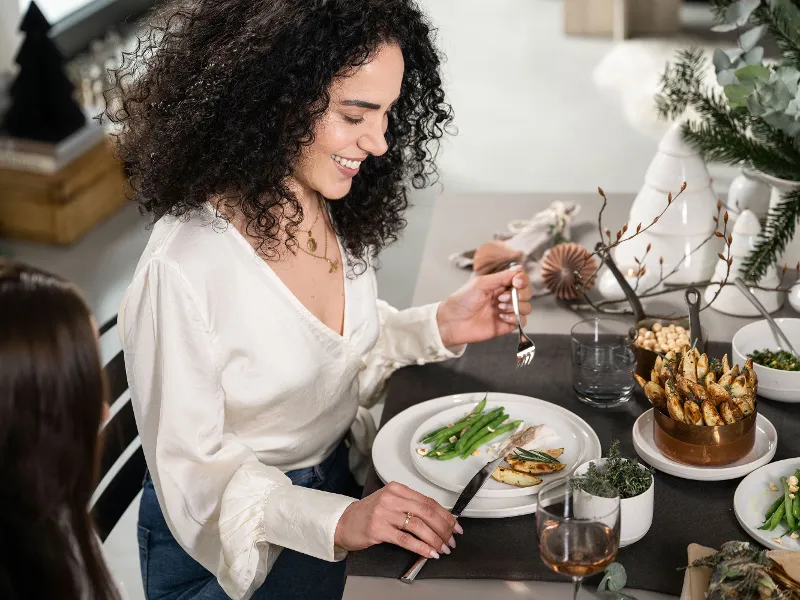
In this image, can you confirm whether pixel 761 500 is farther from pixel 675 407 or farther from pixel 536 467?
pixel 536 467

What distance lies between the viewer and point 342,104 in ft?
4.85

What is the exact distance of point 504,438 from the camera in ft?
4.86

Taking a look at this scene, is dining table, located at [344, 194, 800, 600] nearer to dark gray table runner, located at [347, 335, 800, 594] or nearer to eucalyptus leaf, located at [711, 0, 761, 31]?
dark gray table runner, located at [347, 335, 800, 594]

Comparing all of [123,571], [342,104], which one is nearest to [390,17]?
[342,104]

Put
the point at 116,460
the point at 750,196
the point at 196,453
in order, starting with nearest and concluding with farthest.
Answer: the point at 196,453 → the point at 116,460 → the point at 750,196

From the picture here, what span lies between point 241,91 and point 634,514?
784 mm

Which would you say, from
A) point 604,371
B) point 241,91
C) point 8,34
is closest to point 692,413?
point 604,371

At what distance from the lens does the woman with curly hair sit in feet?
4.56

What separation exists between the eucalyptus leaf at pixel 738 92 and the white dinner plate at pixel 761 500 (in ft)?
2.33

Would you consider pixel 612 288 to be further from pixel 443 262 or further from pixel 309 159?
pixel 309 159

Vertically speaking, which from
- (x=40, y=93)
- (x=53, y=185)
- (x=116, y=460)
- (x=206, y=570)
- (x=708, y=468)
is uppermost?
(x=708, y=468)

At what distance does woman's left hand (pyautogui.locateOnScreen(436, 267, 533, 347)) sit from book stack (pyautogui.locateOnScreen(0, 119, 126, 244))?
9.31 feet

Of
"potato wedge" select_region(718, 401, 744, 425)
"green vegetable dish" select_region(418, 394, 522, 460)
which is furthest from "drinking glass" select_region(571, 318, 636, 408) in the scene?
"potato wedge" select_region(718, 401, 744, 425)

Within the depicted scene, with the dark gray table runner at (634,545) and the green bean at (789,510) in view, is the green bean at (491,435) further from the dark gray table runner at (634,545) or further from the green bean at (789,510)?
the green bean at (789,510)
